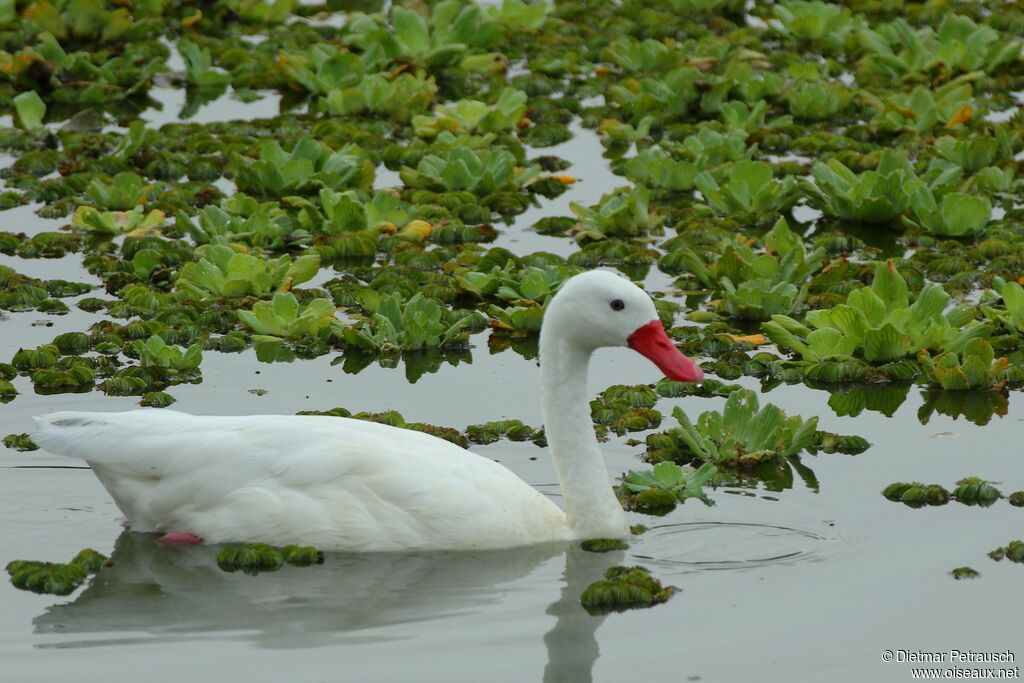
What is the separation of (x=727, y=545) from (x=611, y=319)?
3.70 ft

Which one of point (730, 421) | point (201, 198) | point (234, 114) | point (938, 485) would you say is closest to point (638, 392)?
point (730, 421)

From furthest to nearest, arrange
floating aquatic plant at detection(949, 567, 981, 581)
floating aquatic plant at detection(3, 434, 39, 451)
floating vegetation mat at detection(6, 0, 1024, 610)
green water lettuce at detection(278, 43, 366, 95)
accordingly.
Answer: green water lettuce at detection(278, 43, 366, 95) → floating vegetation mat at detection(6, 0, 1024, 610) → floating aquatic plant at detection(3, 434, 39, 451) → floating aquatic plant at detection(949, 567, 981, 581)

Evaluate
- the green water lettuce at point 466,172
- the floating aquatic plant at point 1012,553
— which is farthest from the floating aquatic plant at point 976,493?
the green water lettuce at point 466,172

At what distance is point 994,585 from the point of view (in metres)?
7.36

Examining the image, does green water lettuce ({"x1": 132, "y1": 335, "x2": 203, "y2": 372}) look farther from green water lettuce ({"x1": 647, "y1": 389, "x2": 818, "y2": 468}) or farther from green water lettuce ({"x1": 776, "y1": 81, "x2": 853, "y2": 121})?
green water lettuce ({"x1": 776, "y1": 81, "x2": 853, "y2": 121})

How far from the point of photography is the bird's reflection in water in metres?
6.91

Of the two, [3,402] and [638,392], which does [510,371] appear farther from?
[3,402]

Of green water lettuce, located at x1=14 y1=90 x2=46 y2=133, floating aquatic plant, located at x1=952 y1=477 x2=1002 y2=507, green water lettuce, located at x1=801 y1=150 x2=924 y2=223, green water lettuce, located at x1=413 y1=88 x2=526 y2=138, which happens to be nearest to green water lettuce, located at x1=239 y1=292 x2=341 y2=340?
floating aquatic plant, located at x1=952 y1=477 x2=1002 y2=507

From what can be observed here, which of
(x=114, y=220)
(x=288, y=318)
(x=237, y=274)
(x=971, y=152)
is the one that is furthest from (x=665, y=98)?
(x=288, y=318)

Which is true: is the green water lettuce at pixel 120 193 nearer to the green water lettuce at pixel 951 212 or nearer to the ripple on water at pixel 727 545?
the green water lettuce at pixel 951 212

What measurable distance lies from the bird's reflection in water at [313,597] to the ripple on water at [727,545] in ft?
0.87

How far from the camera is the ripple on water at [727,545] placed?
25.1ft

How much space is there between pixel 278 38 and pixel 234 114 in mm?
2467

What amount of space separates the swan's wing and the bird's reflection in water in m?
0.12
